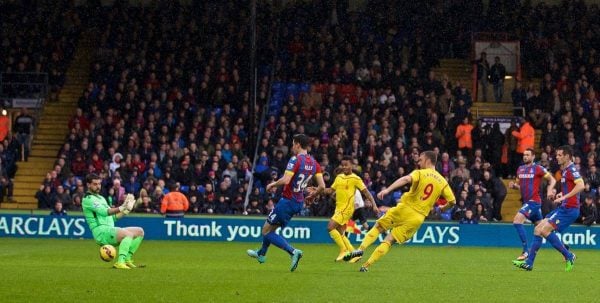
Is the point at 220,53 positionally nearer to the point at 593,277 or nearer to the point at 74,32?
the point at 74,32

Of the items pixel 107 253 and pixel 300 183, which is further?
pixel 300 183

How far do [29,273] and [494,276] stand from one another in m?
6.78

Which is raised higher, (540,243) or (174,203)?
(540,243)

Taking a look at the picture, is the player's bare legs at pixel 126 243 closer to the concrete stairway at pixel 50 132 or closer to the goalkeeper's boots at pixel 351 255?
the goalkeeper's boots at pixel 351 255

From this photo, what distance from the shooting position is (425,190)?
17594 mm

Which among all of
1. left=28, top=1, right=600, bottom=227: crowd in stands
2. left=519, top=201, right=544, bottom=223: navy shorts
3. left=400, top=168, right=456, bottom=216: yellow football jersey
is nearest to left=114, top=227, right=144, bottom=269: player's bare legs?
left=400, top=168, right=456, bottom=216: yellow football jersey

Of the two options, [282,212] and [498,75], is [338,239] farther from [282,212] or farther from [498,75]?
[498,75]

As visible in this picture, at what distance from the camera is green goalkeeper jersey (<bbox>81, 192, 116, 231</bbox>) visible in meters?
17.5

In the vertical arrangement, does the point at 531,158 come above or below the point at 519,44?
below

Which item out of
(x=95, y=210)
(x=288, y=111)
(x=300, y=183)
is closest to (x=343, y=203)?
(x=300, y=183)

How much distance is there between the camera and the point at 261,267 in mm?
18953

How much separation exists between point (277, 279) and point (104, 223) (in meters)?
3.06

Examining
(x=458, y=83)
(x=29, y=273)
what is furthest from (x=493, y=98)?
(x=29, y=273)

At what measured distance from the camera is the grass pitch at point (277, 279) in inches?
537
